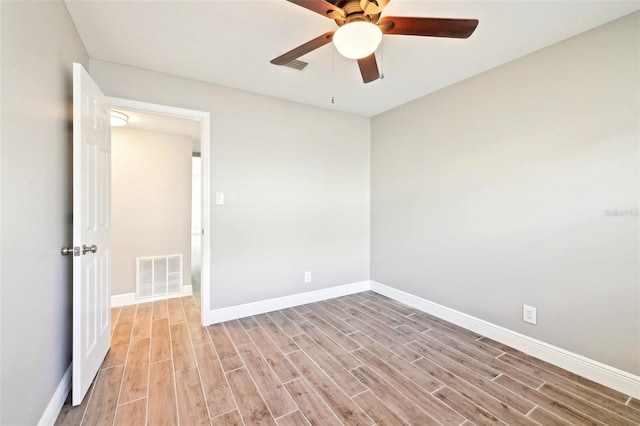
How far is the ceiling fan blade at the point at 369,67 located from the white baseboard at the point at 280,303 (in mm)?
2511

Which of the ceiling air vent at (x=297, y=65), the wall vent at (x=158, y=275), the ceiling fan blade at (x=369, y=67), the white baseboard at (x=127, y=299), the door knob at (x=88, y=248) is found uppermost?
the ceiling air vent at (x=297, y=65)

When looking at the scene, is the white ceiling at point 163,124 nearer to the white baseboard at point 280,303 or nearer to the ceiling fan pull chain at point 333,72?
Answer: the ceiling fan pull chain at point 333,72

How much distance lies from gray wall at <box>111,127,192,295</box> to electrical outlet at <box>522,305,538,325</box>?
387 centimetres

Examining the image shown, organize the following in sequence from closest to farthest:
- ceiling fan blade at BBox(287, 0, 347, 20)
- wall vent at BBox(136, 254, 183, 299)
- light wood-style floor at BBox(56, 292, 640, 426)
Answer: ceiling fan blade at BBox(287, 0, 347, 20) < light wood-style floor at BBox(56, 292, 640, 426) < wall vent at BBox(136, 254, 183, 299)

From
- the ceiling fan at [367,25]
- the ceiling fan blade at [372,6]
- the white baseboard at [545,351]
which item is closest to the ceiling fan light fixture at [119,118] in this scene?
the ceiling fan at [367,25]

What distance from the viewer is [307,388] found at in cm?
192

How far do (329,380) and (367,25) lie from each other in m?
2.20

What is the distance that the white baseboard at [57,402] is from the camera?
4.94ft

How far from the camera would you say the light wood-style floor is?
168 cm

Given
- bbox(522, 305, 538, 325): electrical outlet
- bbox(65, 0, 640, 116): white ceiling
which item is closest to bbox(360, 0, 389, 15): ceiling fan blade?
bbox(65, 0, 640, 116): white ceiling

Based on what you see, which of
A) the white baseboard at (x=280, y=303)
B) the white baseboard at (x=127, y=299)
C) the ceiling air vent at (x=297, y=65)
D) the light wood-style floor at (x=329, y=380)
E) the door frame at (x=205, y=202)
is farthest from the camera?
the white baseboard at (x=127, y=299)

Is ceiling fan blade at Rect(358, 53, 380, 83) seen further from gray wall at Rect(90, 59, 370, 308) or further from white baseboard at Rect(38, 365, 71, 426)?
white baseboard at Rect(38, 365, 71, 426)

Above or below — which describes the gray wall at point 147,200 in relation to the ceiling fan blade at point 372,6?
below

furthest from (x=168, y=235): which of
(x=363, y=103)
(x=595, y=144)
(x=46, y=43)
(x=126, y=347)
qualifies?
(x=595, y=144)
